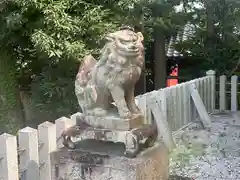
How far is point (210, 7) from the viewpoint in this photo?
757 centimetres

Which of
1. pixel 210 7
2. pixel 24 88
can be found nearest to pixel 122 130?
pixel 24 88

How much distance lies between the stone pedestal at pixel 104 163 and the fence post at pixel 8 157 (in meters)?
0.25

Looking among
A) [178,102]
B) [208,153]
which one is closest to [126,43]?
[208,153]

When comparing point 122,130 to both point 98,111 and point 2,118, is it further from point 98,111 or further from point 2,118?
point 2,118

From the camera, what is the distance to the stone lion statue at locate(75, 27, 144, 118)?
1976mm

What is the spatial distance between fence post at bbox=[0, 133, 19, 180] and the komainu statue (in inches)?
13.1

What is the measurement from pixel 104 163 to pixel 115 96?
0.40 m

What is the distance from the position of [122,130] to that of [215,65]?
5.79m

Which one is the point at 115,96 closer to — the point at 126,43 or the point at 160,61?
the point at 126,43

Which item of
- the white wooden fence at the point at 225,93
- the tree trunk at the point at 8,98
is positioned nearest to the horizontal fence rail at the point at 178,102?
the white wooden fence at the point at 225,93

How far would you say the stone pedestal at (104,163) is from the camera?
1991mm

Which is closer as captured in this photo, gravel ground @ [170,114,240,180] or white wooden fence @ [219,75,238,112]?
gravel ground @ [170,114,240,180]

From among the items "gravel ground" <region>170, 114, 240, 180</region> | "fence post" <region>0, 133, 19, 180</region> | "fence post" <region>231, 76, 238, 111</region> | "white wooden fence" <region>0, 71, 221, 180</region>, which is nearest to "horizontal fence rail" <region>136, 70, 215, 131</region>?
"white wooden fence" <region>0, 71, 221, 180</region>

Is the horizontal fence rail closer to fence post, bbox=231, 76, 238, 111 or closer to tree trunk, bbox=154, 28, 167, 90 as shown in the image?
fence post, bbox=231, 76, 238, 111
